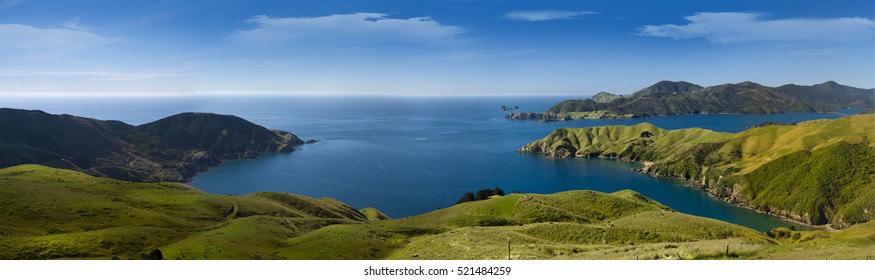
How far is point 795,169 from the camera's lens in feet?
406

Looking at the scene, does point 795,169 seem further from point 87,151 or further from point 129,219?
point 87,151

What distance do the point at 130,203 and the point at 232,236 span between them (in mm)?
24592

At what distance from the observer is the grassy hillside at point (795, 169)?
10406cm

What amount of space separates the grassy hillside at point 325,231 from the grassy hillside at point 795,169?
54204 millimetres

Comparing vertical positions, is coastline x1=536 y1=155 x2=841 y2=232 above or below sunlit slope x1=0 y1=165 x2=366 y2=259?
below

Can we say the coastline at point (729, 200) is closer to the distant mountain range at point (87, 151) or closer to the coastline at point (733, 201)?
the coastline at point (733, 201)

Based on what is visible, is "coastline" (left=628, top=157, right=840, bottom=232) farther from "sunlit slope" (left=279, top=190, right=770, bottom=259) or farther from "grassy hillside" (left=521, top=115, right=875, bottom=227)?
"sunlit slope" (left=279, top=190, right=770, bottom=259)

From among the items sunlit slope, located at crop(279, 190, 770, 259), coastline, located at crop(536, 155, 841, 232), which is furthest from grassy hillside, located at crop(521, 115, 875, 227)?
sunlit slope, located at crop(279, 190, 770, 259)

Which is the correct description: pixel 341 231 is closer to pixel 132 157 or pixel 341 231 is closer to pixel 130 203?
pixel 130 203

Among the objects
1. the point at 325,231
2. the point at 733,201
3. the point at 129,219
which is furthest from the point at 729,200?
the point at 129,219

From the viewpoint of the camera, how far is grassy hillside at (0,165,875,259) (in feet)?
85.3

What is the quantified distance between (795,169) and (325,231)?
137622 mm

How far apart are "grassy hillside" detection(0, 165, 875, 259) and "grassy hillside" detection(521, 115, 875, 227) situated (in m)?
54.2

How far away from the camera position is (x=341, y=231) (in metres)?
43.7
